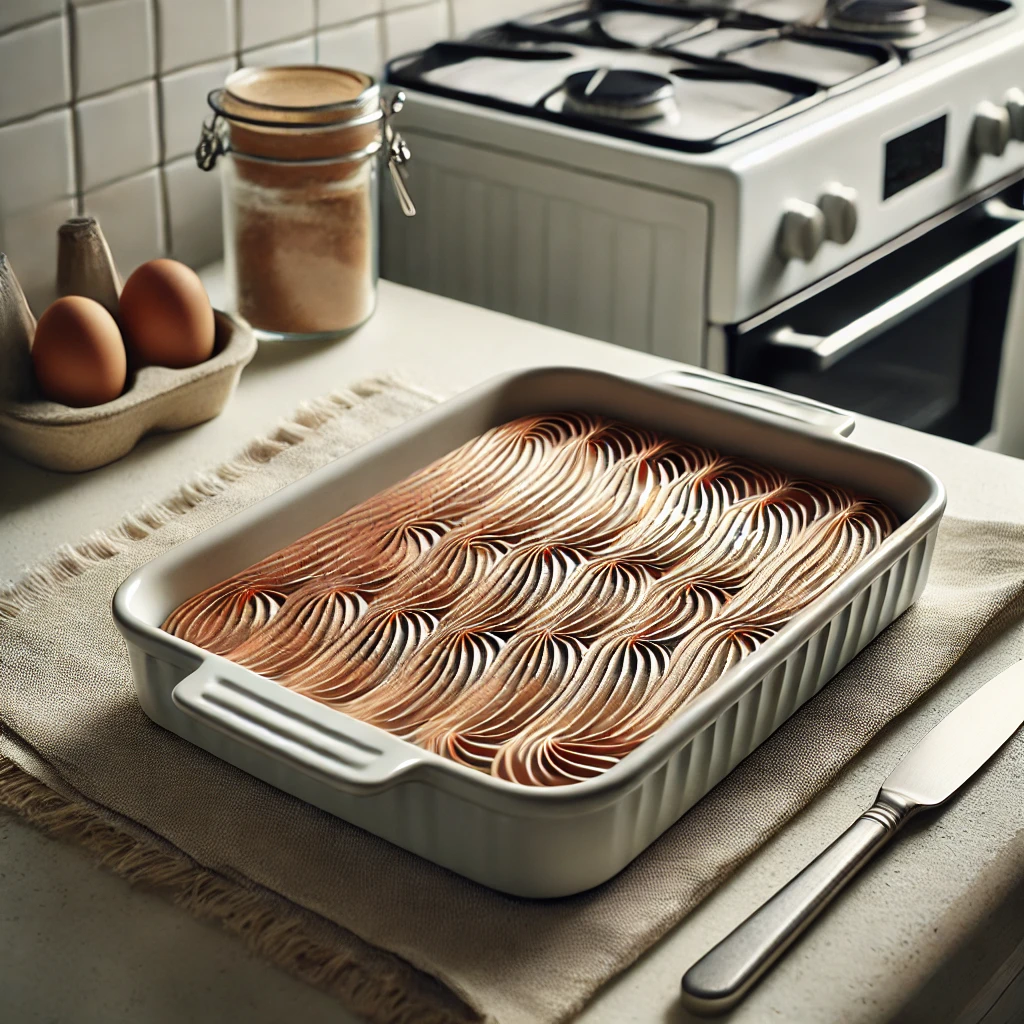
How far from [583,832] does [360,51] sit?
0.98m

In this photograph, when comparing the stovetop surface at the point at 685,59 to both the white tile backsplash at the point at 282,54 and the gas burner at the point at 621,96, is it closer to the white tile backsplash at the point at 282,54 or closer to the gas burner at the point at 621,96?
the gas burner at the point at 621,96

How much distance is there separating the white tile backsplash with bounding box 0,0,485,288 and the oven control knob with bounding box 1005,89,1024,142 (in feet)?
2.21

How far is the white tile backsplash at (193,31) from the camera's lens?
1123 mm

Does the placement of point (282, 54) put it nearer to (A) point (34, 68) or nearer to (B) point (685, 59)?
(A) point (34, 68)

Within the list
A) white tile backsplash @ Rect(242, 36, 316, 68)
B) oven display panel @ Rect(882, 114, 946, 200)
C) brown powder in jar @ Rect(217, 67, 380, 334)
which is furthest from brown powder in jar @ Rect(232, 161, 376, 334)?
oven display panel @ Rect(882, 114, 946, 200)

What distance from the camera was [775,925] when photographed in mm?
561

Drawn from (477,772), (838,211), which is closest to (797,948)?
(477,772)

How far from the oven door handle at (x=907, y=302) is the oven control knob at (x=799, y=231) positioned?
0.08 meters

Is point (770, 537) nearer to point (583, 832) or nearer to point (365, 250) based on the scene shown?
point (583, 832)

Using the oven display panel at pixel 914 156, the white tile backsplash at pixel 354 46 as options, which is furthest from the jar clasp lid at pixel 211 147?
the oven display panel at pixel 914 156

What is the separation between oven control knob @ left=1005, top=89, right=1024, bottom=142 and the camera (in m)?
1.42

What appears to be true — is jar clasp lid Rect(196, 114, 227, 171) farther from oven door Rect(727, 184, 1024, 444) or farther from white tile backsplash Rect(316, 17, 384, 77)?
oven door Rect(727, 184, 1024, 444)

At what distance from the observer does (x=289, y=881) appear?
0.60m

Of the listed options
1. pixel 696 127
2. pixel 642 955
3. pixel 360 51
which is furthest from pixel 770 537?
pixel 360 51
